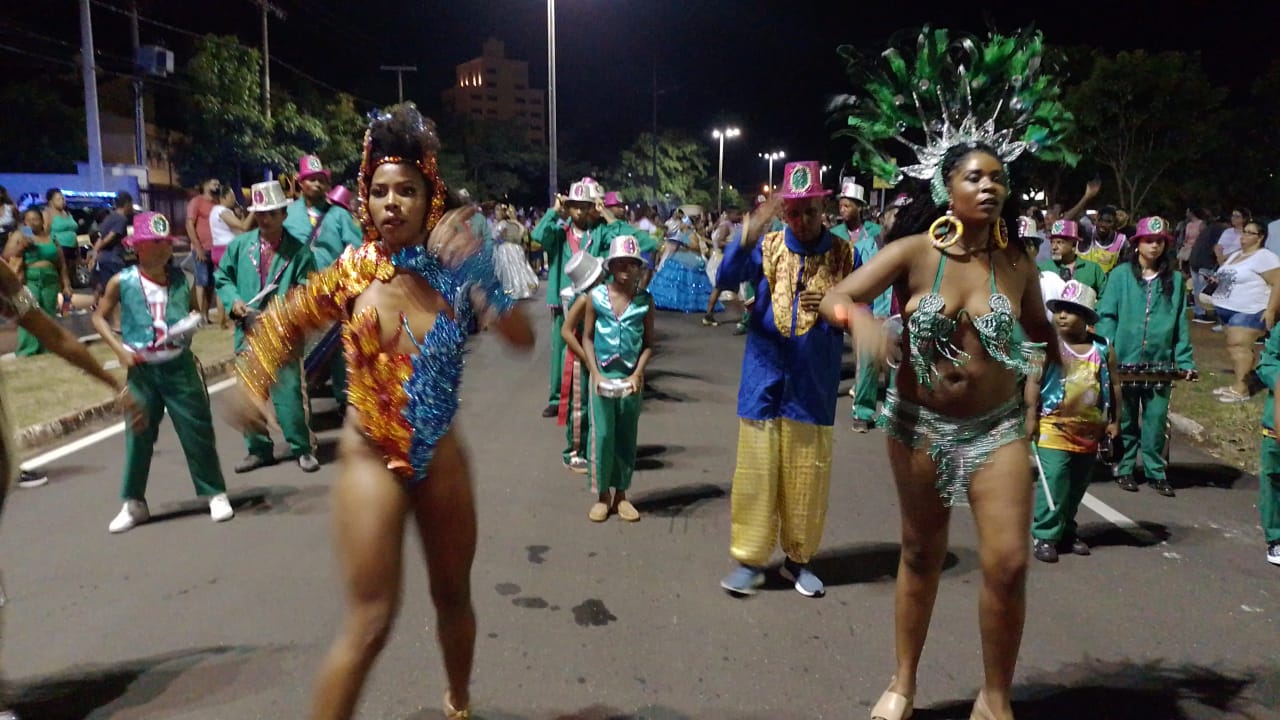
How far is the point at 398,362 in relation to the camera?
2.72 m

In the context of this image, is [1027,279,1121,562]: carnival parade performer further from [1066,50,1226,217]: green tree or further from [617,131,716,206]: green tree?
[617,131,716,206]: green tree

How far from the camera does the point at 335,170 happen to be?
108ft

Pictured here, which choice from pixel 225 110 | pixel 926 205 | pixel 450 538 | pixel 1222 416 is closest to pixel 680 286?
pixel 1222 416

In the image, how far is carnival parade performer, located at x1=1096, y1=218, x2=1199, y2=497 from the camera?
6.33 metres

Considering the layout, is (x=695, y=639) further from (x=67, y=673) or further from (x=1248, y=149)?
(x=1248, y=149)

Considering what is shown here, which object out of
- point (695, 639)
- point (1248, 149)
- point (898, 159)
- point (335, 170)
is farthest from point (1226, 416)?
point (335, 170)

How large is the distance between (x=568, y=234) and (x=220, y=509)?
378 centimetres

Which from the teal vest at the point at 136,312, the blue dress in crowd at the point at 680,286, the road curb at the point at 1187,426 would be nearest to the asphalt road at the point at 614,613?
the teal vest at the point at 136,312

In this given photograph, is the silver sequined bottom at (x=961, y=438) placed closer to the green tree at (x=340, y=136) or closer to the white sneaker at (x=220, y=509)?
the white sneaker at (x=220, y=509)

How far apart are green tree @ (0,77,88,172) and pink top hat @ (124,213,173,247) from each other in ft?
111

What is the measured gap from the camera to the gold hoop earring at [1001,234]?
320 cm

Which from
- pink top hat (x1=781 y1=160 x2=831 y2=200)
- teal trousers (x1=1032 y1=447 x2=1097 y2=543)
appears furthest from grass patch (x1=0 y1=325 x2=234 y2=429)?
teal trousers (x1=1032 y1=447 x2=1097 y2=543)

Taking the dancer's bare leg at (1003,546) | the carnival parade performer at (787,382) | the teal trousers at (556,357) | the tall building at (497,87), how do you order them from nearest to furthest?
the dancer's bare leg at (1003,546)
the carnival parade performer at (787,382)
the teal trousers at (556,357)
the tall building at (497,87)

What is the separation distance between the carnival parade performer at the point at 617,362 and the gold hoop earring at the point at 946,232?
8.17ft
